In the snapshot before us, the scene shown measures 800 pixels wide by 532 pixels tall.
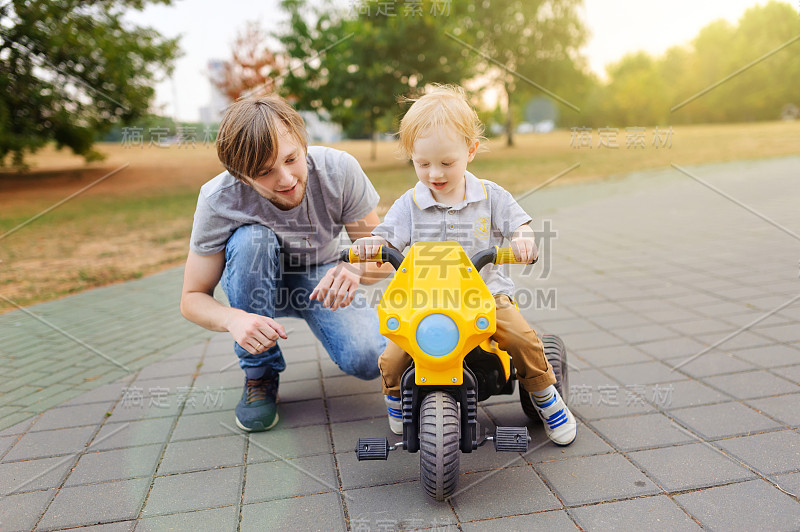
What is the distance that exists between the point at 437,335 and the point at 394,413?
64cm

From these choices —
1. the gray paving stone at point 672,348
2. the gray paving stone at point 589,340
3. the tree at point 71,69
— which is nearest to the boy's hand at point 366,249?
the gray paving stone at point 589,340

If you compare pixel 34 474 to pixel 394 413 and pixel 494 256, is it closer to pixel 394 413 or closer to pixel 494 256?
pixel 394 413

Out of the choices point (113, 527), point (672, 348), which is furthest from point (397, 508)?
point (672, 348)

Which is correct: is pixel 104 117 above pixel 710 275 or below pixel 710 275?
above

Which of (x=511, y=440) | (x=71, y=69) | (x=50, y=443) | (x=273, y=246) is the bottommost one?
(x=50, y=443)

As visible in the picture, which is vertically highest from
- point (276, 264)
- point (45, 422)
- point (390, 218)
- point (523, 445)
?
point (390, 218)

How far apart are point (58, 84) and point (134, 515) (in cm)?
1461

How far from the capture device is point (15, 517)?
6.33 feet

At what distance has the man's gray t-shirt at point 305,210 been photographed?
2.36 metres

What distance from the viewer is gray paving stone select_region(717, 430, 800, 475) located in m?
1.98

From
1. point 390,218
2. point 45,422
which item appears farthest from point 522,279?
point 45,422

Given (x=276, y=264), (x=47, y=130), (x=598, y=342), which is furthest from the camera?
(x=47, y=130)

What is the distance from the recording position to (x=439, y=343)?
173 centimetres

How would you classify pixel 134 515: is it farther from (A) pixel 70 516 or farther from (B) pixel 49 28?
(B) pixel 49 28
